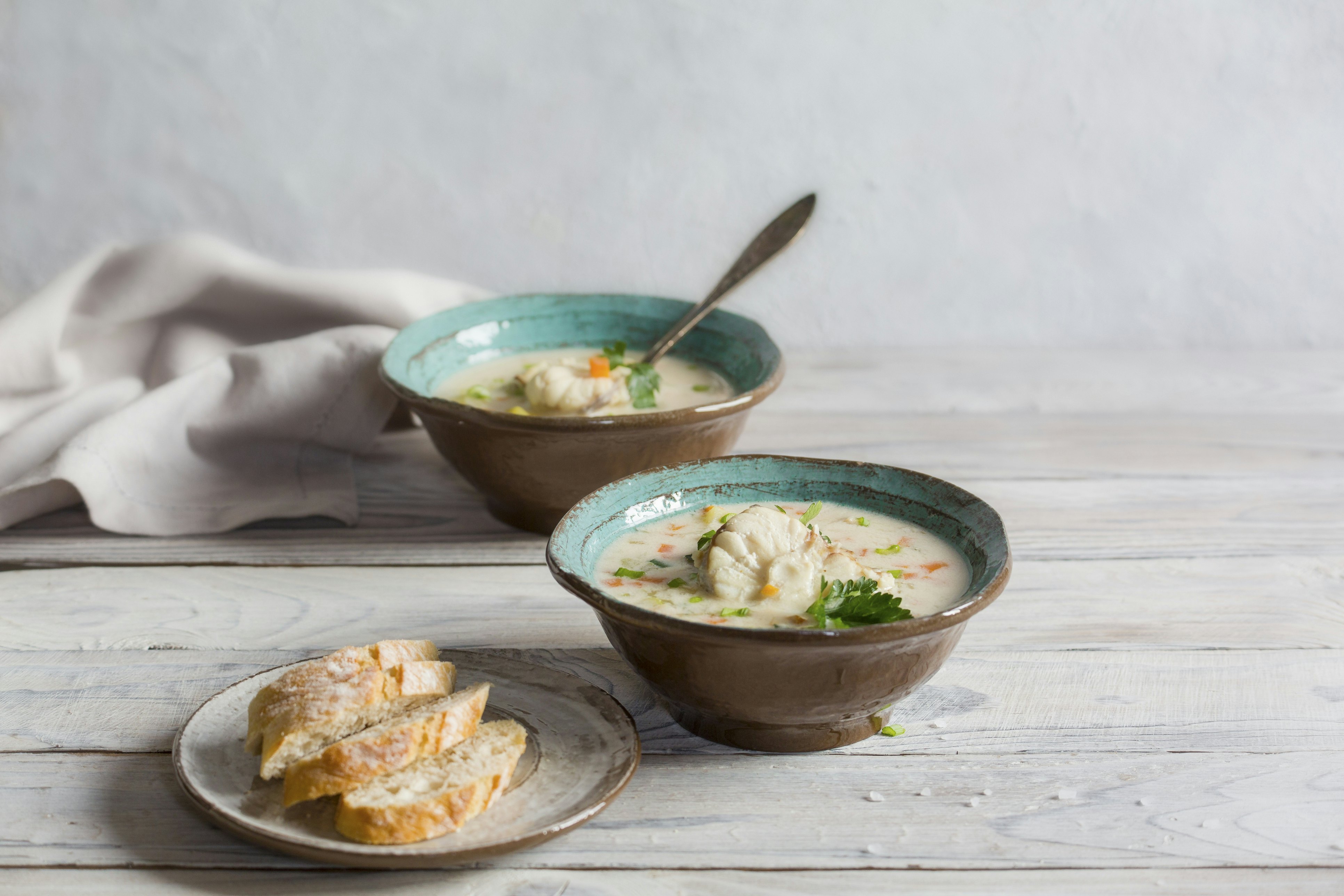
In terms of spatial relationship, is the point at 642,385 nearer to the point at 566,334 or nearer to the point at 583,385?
the point at 583,385

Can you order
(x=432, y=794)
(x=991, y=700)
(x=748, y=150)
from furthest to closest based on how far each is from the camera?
(x=748, y=150)
(x=991, y=700)
(x=432, y=794)

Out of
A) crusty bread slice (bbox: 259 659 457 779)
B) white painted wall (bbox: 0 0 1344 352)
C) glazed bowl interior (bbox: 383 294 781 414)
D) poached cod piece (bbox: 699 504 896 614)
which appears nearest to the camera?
crusty bread slice (bbox: 259 659 457 779)

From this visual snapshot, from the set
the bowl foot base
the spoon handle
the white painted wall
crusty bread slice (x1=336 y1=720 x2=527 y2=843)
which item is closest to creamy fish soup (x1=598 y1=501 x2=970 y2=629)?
the bowl foot base

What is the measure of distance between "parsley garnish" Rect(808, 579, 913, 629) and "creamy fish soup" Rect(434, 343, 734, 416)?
682 millimetres

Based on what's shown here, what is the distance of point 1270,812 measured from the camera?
1.42 meters

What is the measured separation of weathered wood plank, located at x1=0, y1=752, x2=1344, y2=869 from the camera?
52.8 inches

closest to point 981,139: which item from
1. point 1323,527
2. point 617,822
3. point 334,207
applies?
point 1323,527

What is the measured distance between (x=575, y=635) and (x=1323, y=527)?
4.68 feet

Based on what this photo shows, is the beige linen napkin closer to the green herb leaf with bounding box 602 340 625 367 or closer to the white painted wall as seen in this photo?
the green herb leaf with bounding box 602 340 625 367

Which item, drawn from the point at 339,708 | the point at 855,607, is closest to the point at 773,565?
the point at 855,607

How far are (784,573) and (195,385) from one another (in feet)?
4.73

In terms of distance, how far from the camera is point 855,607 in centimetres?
141

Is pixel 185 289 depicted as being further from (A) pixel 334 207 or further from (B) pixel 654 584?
(B) pixel 654 584

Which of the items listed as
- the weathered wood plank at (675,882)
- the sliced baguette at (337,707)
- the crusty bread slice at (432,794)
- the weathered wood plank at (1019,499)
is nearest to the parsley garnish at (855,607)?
the weathered wood plank at (675,882)
